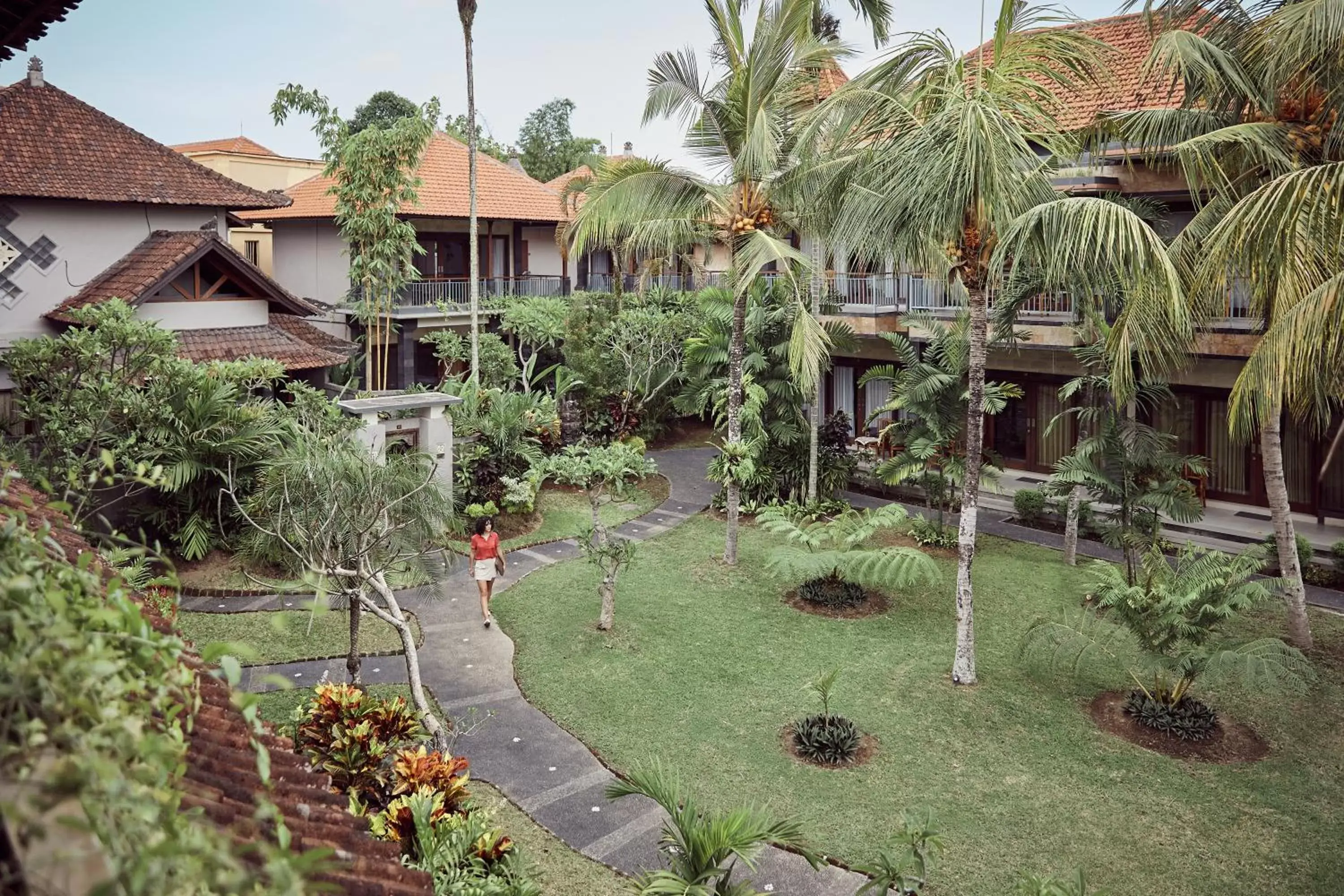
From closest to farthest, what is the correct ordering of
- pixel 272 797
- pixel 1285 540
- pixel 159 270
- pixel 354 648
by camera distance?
pixel 272 797, pixel 354 648, pixel 1285 540, pixel 159 270

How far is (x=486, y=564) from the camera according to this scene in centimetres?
1352

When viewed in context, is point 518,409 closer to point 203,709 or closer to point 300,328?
point 300,328

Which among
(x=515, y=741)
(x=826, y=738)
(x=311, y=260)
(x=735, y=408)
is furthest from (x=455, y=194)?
(x=826, y=738)

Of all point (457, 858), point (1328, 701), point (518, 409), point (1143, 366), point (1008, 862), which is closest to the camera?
point (457, 858)

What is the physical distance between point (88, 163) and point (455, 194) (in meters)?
11.6

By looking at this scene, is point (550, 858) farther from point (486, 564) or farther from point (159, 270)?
point (159, 270)

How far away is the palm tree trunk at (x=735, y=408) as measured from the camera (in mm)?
15859

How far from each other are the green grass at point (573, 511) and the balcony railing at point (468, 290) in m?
8.44

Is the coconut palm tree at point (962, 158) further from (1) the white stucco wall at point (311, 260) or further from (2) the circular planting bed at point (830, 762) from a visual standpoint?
(1) the white stucco wall at point (311, 260)

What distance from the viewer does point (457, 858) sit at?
6898mm

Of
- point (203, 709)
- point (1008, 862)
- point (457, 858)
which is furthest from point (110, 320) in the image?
point (1008, 862)

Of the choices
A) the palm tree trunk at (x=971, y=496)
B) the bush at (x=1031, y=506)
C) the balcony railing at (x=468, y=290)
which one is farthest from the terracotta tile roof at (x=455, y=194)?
the palm tree trunk at (x=971, y=496)

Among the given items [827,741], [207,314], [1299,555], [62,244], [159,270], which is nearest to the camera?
[827,741]

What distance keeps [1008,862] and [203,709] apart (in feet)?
20.6
